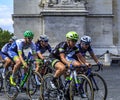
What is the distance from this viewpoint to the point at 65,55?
9.50m

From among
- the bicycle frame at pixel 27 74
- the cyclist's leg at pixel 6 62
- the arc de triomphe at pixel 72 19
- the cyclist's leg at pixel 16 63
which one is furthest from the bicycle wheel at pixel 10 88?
the arc de triomphe at pixel 72 19

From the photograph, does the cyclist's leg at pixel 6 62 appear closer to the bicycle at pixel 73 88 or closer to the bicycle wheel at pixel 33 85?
the bicycle wheel at pixel 33 85

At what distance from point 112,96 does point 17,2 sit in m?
20.4

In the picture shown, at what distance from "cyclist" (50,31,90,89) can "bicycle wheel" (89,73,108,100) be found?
295 millimetres

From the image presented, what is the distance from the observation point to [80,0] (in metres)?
30.8

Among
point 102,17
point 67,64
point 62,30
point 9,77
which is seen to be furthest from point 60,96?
point 102,17

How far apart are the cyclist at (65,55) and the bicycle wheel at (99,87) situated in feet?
0.97

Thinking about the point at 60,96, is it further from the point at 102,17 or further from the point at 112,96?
the point at 102,17

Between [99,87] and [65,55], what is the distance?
1.03 m

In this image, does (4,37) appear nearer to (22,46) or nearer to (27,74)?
(22,46)

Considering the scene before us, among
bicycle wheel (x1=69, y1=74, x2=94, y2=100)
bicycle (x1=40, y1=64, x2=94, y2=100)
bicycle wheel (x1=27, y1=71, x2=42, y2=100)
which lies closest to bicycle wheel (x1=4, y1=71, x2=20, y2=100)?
bicycle wheel (x1=27, y1=71, x2=42, y2=100)

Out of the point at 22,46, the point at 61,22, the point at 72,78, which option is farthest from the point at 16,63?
the point at 61,22

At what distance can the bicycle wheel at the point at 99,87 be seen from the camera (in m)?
9.02

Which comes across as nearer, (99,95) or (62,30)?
(99,95)
